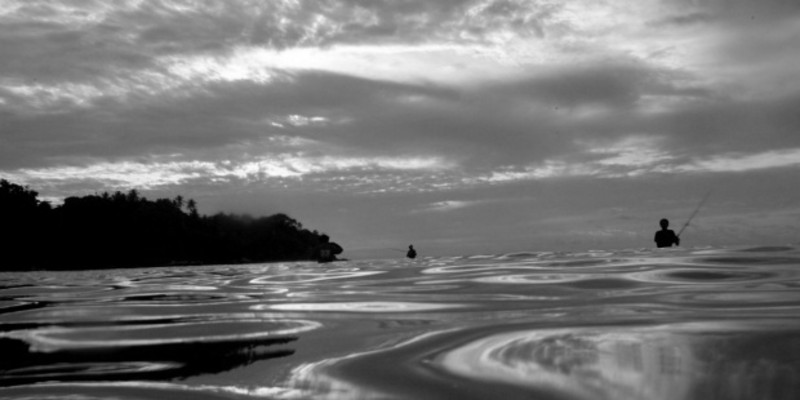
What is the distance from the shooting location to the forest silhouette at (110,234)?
61.6 meters

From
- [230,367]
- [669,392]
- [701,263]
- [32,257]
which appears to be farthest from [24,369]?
[32,257]

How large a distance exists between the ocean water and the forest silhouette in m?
41.4

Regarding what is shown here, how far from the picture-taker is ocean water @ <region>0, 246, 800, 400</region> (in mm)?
1450

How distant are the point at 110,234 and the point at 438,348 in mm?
76521

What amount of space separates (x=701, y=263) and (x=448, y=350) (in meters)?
4.97

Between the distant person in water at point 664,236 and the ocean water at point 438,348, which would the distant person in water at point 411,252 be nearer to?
the distant person in water at point 664,236

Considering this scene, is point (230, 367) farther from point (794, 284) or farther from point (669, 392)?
point (794, 284)

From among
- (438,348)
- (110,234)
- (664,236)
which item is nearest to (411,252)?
(664,236)

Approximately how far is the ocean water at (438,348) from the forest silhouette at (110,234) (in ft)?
136

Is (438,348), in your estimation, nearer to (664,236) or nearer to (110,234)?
(664,236)

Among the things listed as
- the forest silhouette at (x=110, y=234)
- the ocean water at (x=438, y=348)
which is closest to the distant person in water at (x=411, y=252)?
the forest silhouette at (x=110, y=234)

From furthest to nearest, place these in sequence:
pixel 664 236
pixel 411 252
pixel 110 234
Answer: pixel 110 234 < pixel 411 252 < pixel 664 236

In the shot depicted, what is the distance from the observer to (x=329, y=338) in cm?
254

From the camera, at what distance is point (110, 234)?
71562 millimetres
